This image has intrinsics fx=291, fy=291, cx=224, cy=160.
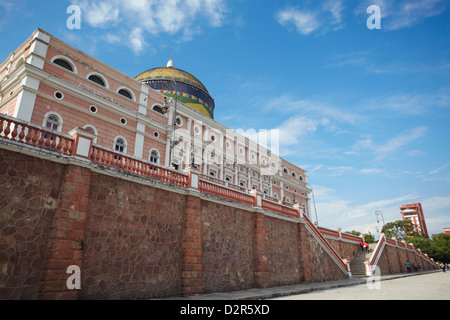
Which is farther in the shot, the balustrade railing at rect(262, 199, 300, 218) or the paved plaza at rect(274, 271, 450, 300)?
the balustrade railing at rect(262, 199, 300, 218)

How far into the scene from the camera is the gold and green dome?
104 ft

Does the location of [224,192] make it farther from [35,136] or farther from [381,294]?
[35,136]

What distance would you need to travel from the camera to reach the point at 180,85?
3253 cm

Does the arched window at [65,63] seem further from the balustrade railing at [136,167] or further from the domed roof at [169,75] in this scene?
the domed roof at [169,75]

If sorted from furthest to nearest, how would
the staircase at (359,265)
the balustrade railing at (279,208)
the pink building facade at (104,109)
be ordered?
the staircase at (359,265)
the pink building facade at (104,109)
the balustrade railing at (279,208)

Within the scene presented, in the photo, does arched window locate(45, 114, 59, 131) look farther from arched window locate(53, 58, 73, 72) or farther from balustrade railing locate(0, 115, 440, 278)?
balustrade railing locate(0, 115, 440, 278)

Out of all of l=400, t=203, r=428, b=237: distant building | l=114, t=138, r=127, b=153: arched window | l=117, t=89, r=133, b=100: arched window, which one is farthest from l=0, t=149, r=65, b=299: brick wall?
l=400, t=203, r=428, b=237: distant building

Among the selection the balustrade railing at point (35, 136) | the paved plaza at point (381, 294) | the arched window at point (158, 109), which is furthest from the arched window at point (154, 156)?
the paved plaza at point (381, 294)

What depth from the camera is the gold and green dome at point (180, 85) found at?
31672 mm

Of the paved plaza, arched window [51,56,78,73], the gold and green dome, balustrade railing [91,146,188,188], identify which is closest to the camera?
balustrade railing [91,146,188,188]

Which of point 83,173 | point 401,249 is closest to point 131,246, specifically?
point 83,173

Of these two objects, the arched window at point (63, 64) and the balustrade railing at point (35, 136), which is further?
the arched window at point (63, 64)

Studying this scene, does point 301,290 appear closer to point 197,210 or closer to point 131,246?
point 197,210

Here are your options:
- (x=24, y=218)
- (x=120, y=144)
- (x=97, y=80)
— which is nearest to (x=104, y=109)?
(x=97, y=80)
